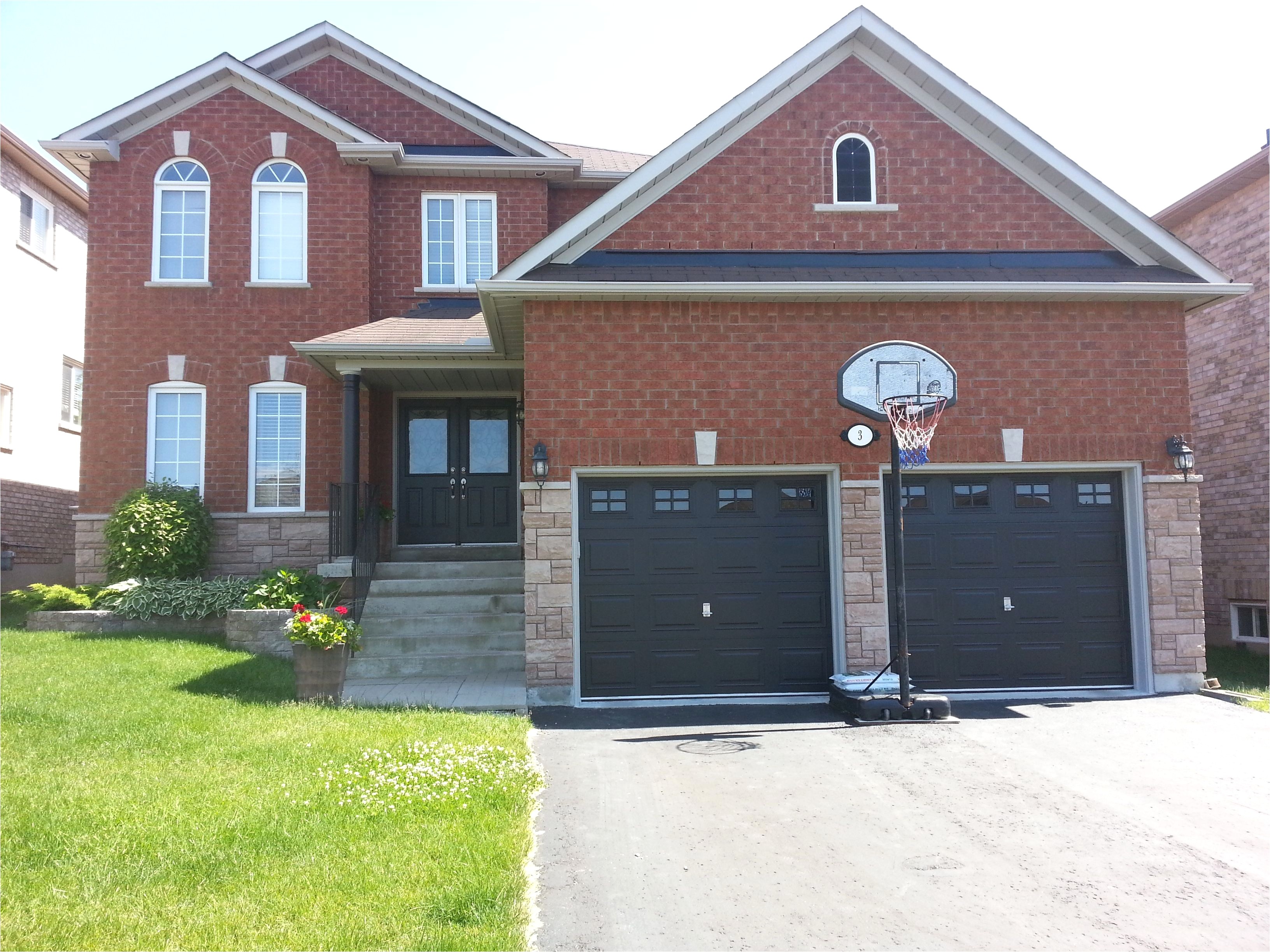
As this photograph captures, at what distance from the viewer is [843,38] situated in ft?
36.1

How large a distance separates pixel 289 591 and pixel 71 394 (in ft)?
30.9

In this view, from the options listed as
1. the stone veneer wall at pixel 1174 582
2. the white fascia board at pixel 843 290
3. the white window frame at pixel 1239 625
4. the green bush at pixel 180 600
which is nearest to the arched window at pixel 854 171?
the white fascia board at pixel 843 290

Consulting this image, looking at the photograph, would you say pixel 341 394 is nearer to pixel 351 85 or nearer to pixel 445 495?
pixel 445 495

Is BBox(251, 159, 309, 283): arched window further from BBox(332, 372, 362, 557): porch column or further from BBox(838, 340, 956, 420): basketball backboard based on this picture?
BBox(838, 340, 956, 420): basketball backboard

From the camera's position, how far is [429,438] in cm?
1499

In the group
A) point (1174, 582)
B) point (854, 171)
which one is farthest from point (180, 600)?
point (1174, 582)

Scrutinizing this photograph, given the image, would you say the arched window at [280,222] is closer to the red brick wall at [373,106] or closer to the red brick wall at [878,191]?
the red brick wall at [373,106]

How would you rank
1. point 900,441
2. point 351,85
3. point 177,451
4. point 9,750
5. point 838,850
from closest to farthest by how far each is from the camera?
point 838,850, point 9,750, point 900,441, point 177,451, point 351,85

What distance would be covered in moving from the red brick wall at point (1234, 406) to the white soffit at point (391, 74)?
996 cm

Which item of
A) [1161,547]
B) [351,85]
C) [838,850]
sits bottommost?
[838,850]

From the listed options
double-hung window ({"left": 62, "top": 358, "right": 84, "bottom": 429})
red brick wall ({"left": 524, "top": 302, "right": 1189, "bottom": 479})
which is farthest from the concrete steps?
double-hung window ({"left": 62, "top": 358, "right": 84, "bottom": 429})

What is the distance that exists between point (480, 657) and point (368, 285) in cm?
619

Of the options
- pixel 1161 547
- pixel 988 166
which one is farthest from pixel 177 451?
pixel 1161 547

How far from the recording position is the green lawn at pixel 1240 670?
11352 millimetres
